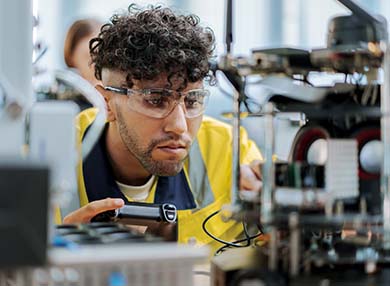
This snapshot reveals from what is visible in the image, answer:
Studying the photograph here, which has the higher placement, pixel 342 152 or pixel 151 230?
pixel 342 152

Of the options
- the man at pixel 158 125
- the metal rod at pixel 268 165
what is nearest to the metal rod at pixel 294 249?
the metal rod at pixel 268 165

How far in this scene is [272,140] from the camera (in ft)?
3.58

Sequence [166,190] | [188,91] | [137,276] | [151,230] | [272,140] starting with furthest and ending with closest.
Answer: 1. [166,190]
2. [188,91]
3. [151,230]
4. [272,140]
5. [137,276]

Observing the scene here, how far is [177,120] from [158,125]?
7cm

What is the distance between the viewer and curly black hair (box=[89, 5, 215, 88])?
1900 millimetres

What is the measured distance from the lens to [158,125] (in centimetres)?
191

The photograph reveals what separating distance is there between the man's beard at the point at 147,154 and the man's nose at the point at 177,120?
61 millimetres

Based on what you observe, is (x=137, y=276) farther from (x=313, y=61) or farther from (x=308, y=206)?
(x=313, y=61)

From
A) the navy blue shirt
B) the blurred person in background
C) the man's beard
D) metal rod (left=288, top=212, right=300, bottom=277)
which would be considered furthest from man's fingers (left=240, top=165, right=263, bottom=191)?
the blurred person in background

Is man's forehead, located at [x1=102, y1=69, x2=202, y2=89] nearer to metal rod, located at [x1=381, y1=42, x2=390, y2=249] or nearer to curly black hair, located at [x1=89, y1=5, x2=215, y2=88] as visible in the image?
curly black hair, located at [x1=89, y1=5, x2=215, y2=88]

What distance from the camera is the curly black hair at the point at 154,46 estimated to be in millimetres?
1900

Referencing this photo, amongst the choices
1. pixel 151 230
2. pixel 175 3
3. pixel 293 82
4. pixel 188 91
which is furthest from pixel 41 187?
pixel 175 3

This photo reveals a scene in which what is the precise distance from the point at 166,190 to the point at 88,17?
101cm

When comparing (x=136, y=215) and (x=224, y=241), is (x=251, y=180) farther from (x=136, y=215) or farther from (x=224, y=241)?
(x=224, y=241)
